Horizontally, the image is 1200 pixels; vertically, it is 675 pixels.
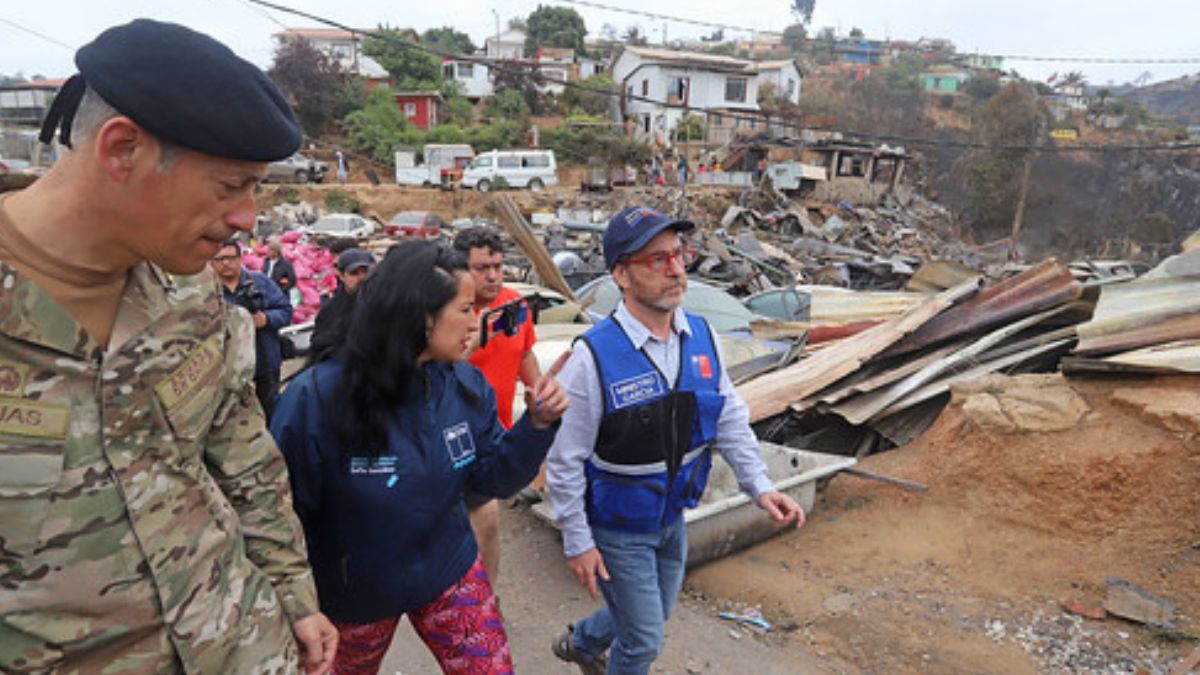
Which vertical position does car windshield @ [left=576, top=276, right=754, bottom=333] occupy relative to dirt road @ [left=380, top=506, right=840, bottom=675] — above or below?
above

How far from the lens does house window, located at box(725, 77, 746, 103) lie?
43.2 metres

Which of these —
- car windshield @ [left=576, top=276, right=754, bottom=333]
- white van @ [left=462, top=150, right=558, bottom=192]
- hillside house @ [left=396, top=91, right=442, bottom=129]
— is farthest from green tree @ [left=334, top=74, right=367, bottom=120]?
car windshield @ [left=576, top=276, right=754, bottom=333]

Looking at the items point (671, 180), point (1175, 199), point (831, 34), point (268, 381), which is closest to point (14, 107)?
point (671, 180)

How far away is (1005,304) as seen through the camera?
590 centimetres

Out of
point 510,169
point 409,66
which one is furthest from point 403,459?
point 409,66

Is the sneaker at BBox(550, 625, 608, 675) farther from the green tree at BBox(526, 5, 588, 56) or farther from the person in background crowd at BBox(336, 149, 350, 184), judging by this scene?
the green tree at BBox(526, 5, 588, 56)

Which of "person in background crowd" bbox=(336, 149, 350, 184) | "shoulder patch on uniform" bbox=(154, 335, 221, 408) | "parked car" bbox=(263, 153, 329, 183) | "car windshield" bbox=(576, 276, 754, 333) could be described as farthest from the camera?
"person in background crowd" bbox=(336, 149, 350, 184)

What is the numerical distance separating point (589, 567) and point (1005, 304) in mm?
5007

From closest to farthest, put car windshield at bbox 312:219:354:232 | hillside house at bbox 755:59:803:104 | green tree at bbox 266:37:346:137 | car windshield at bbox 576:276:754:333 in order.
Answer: car windshield at bbox 576:276:754:333 → car windshield at bbox 312:219:354:232 → green tree at bbox 266:37:346:137 → hillside house at bbox 755:59:803:104

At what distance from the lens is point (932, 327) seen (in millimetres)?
5984

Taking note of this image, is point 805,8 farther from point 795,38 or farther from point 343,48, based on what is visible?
point 343,48

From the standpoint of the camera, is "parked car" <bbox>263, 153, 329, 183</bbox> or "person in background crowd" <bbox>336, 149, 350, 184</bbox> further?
"person in background crowd" <bbox>336, 149, 350, 184</bbox>

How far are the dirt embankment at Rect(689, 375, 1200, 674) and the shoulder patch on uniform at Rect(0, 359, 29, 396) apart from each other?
346 centimetres

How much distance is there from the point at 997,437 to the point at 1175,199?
39880mm
